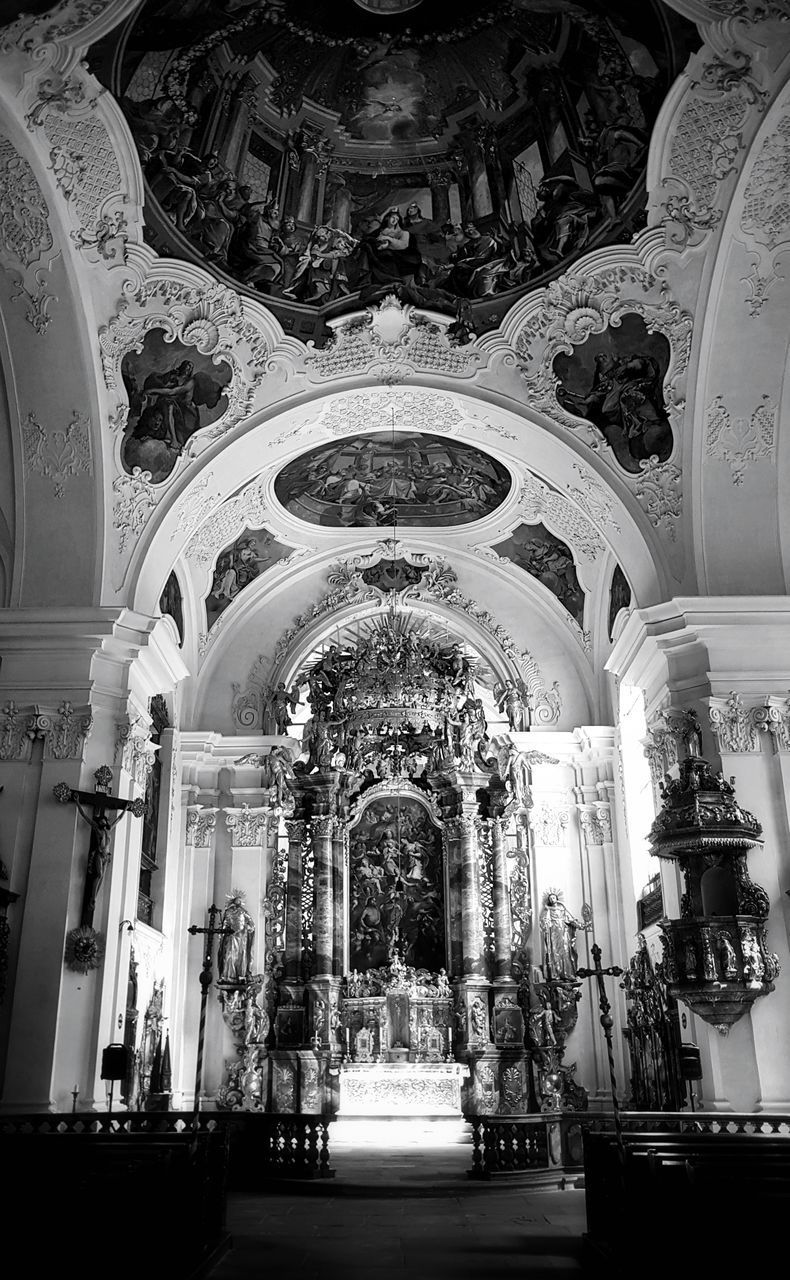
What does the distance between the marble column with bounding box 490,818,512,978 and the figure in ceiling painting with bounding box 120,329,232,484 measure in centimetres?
741

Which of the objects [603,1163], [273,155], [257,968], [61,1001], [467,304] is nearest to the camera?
[603,1163]

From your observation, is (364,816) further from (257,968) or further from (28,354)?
(28,354)

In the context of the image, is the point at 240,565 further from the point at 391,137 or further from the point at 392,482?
the point at 391,137

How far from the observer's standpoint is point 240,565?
17938 mm

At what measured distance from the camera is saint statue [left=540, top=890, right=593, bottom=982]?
1614 cm

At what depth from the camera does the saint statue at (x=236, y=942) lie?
53.8 feet

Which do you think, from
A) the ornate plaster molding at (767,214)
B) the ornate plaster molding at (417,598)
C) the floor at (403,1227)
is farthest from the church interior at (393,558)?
the ornate plaster molding at (417,598)

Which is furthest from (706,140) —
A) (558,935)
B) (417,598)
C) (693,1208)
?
(558,935)

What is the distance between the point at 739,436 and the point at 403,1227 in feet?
30.0

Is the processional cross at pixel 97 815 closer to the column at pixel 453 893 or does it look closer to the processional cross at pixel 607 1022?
the processional cross at pixel 607 1022

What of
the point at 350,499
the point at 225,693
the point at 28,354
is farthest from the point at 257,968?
the point at 28,354

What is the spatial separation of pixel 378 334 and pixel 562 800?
25.9ft

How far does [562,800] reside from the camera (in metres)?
17.5

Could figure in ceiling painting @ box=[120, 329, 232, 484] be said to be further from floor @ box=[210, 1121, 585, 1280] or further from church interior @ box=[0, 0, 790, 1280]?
floor @ box=[210, 1121, 585, 1280]
